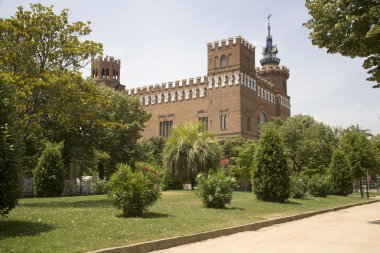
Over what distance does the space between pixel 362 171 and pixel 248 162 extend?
32.6 ft

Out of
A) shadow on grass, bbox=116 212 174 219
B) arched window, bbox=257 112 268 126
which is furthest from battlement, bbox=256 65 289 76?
shadow on grass, bbox=116 212 174 219

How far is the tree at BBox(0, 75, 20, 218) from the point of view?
27.6ft

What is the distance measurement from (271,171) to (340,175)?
1309 cm

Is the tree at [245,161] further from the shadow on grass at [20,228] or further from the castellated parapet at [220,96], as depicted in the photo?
the shadow on grass at [20,228]

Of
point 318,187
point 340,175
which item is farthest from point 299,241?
point 340,175

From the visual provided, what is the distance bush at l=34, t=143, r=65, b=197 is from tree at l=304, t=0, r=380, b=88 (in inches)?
661

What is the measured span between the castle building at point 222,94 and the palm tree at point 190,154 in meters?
17.7

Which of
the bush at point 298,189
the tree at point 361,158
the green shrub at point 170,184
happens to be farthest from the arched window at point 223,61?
the bush at point 298,189

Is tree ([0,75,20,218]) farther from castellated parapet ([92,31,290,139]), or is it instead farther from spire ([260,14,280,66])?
spire ([260,14,280,66])

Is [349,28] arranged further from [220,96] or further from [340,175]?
[220,96]

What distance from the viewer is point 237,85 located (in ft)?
162

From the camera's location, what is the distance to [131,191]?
1116 centimetres

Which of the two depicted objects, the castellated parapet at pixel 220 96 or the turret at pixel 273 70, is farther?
the turret at pixel 273 70

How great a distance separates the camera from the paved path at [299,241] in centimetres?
805
